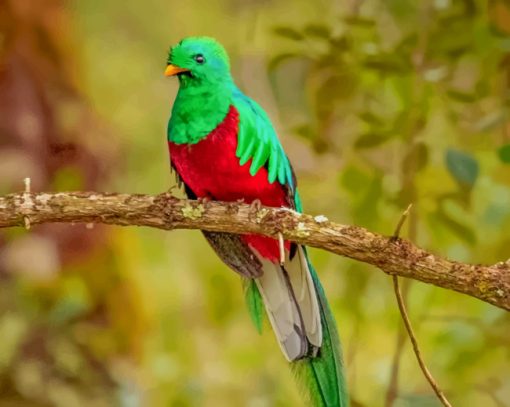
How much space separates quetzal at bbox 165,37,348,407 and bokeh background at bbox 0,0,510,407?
430 millimetres

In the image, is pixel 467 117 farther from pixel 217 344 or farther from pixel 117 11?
pixel 117 11

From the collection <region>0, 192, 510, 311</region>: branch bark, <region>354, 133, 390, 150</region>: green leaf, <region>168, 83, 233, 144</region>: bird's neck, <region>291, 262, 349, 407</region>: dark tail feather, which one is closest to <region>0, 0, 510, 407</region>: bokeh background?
<region>354, 133, 390, 150</region>: green leaf

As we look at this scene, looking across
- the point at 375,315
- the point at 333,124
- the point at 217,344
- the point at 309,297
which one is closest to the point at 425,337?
the point at 375,315

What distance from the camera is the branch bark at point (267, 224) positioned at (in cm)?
185

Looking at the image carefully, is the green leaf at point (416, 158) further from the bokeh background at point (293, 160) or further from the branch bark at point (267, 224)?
the branch bark at point (267, 224)

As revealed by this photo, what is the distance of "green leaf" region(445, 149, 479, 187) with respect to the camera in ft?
8.21

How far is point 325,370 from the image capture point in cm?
229

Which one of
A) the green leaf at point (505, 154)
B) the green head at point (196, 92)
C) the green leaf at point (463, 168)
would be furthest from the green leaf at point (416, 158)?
the green head at point (196, 92)

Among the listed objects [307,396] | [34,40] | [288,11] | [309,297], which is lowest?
[307,396]

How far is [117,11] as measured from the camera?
485 cm

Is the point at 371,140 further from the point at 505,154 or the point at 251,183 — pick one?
the point at 251,183

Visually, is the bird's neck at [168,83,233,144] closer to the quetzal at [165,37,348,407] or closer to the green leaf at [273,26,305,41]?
the quetzal at [165,37,348,407]

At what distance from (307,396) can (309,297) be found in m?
0.23

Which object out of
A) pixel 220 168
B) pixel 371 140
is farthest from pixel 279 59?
pixel 220 168
